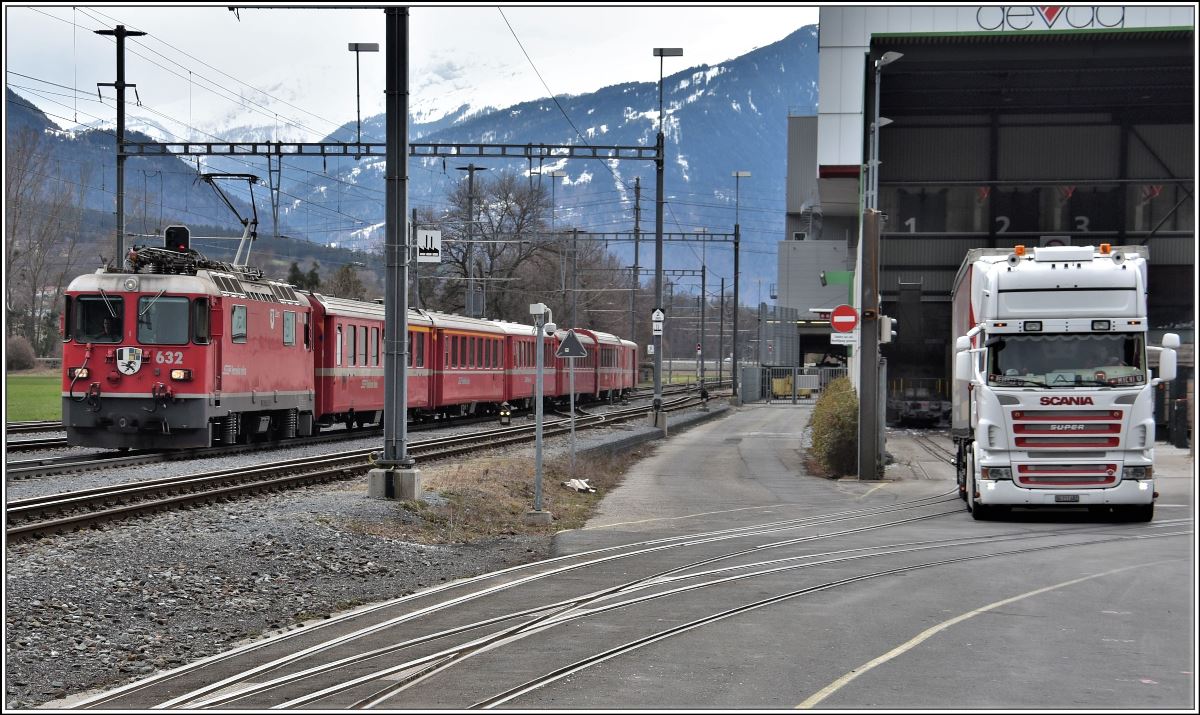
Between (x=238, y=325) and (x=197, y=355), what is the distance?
1.49m

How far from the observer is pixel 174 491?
18.4 meters

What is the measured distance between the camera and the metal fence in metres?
73.3

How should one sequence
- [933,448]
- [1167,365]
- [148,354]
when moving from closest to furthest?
[1167,365] → [148,354] → [933,448]

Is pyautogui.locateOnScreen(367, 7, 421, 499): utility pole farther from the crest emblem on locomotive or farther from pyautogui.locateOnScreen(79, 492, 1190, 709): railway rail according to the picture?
the crest emblem on locomotive

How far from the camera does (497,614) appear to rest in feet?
37.5

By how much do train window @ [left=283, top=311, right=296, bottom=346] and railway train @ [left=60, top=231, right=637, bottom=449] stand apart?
21 millimetres

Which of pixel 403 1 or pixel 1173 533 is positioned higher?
pixel 403 1

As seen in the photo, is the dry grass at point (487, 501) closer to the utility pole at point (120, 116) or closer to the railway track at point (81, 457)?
the railway track at point (81, 457)

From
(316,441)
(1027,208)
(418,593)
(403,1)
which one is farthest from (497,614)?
(1027,208)

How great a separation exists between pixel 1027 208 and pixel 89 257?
56.0 m

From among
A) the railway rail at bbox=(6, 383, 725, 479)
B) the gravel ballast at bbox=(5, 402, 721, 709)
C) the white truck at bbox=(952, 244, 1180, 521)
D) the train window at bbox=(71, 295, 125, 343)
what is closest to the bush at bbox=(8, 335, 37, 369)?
the railway rail at bbox=(6, 383, 725, 479)

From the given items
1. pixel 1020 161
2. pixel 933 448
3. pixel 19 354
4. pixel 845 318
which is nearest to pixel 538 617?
pixel 845 318

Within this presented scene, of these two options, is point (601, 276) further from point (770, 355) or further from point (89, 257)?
point (89, 257)

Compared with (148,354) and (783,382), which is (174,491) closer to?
(148,354)
